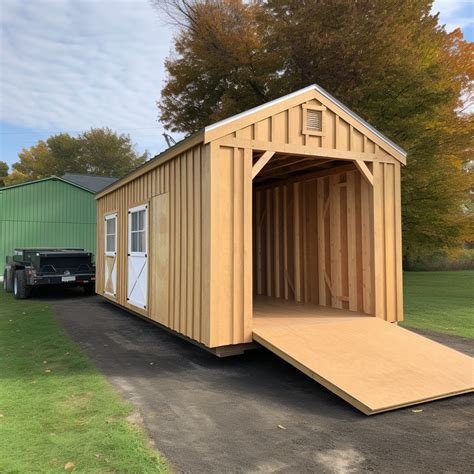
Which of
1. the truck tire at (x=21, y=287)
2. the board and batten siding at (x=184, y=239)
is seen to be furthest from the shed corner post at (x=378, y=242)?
the truck tire at (x=21, y=287)

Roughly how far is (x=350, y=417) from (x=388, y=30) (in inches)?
429

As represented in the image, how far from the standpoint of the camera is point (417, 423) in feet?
11.7

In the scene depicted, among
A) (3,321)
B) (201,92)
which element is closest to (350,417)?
(3,321)

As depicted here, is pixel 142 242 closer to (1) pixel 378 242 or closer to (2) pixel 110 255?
(2) pixel 110 255

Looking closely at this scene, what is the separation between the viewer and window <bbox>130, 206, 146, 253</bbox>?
773 cm

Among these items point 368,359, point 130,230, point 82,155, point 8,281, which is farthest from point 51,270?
point 82,155

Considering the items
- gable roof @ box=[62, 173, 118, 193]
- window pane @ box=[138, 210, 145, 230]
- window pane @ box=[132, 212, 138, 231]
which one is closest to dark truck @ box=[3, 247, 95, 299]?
window pane @ box=[132, 212, 138, 231]

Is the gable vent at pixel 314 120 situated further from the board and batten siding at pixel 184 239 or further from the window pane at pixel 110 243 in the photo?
the window pane at pixel 110 243

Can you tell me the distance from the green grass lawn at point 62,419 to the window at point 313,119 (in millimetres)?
4047

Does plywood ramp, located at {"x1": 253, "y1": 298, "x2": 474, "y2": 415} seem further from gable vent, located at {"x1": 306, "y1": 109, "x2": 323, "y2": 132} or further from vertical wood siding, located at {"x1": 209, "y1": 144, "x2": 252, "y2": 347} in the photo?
gable vent, located at {"x1": 306, "y1": 109, "x2": 323, "y2": 132}

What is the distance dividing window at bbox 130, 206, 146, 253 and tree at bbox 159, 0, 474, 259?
666 cm

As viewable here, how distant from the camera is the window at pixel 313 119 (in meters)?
5.74

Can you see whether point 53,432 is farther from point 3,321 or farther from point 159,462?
point 3,321

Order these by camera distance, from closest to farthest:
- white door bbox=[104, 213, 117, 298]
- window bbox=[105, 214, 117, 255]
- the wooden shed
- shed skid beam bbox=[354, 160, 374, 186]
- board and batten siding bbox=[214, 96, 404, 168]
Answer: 1. the wooden shed
2. board and batten siding bbox=[214, 96, 404, 168]
3. shed skid beam bbox=[354, 160, 374, 186]
4. white door bbox=[104, 213, 117, 298]
5. window bbox=[105, 214, 117, 255]
